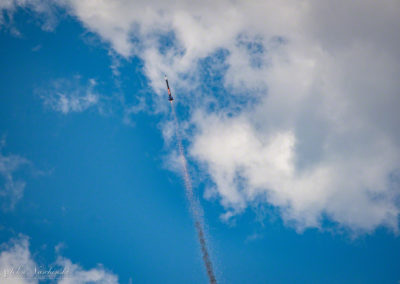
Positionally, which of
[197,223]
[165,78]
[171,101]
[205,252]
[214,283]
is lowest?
[214,283]

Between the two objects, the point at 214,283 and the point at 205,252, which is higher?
the point at 205,252

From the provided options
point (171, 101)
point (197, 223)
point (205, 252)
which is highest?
point (171, 101)

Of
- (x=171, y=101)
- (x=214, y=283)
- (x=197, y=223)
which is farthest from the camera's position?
(x=171, y=101)

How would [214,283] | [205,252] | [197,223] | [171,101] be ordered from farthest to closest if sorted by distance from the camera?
[171,101]
[197,223]
[205,252]
[214,283]

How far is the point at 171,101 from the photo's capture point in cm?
12744

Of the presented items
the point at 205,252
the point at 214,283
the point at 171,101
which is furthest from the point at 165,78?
Result: the point at 214,283

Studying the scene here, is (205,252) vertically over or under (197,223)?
under

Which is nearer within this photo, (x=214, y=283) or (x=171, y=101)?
(x=214, y=283)

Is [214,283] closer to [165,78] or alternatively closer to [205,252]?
[205,252]

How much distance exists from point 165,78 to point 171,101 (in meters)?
13.2

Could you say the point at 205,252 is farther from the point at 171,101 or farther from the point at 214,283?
the point at 171,101

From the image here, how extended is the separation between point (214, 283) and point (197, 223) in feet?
78.1

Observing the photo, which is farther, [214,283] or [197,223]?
[197,223]

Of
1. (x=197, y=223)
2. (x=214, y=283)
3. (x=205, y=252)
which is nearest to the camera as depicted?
A: (x=214, y=283)
